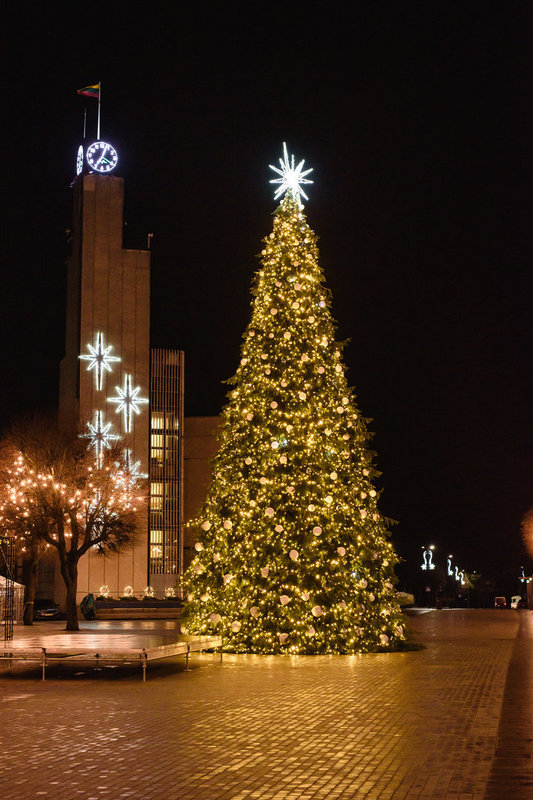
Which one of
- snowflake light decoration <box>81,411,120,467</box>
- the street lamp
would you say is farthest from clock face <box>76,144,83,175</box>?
the street lamp

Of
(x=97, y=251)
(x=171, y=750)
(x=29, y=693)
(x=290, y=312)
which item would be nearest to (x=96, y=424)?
(x=97, y=251)

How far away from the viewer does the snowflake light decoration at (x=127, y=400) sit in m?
66.9

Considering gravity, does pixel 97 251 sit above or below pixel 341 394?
above

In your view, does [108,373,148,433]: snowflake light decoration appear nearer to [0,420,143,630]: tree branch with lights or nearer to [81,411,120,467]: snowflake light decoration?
[81,411,120,467]: snowflake light decoration

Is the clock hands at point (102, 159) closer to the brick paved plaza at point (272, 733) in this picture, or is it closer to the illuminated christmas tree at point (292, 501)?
the illuminated christmas tree at point (292, 501)

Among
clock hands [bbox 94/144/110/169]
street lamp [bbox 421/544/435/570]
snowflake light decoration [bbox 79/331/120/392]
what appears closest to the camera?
snowflake light decoration [bbox 79/331/120/392]

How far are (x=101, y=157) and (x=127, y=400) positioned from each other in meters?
17.4

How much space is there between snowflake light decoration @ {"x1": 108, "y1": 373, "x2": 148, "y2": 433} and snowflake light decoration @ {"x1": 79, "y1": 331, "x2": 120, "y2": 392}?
1.35m

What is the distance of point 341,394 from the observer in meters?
24.3

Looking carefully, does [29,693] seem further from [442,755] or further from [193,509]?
[193,509]

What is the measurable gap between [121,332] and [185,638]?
154 feet

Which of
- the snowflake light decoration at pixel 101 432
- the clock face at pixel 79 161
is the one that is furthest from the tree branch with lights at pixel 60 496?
the clock face at pixel 79 161

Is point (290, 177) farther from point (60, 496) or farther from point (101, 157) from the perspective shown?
point (101, 157)

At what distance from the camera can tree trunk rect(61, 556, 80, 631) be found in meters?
35.6
